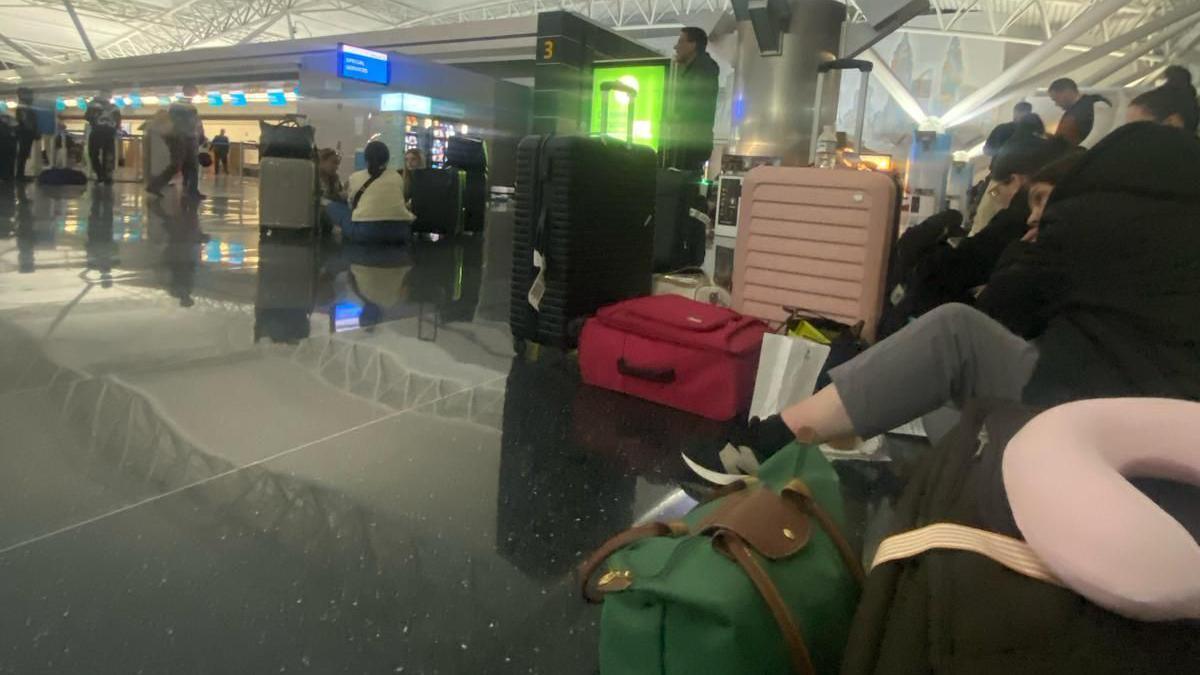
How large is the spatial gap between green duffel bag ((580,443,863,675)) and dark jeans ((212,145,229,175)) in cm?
2917

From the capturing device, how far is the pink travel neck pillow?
0.67m

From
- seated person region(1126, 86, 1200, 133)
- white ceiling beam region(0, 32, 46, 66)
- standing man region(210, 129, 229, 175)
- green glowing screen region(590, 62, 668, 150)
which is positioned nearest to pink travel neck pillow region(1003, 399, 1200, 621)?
seated person region(1126, 86, 1200, 133)

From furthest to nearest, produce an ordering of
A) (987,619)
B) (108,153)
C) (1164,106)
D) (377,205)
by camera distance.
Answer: (108,153)
(377,205)
(1164,106)
(987,619)

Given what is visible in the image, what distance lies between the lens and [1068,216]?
1665 mm

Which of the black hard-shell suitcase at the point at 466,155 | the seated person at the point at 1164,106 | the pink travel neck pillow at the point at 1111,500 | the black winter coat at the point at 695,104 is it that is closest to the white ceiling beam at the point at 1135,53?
the black hard-shell suitcase at the point at 466,155

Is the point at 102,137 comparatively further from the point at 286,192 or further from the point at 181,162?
the point at 286,192

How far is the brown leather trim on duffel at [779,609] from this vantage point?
0.95m

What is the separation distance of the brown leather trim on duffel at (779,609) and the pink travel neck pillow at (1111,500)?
0.30 m

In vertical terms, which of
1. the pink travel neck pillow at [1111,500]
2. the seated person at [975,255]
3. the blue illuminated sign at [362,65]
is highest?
the blue illuminated sign at [362,65]

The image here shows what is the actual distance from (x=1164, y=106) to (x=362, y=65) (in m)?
13.1

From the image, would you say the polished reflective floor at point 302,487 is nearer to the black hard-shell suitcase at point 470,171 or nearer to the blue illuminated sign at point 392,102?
the black hard-shell suitcase at point 470,171

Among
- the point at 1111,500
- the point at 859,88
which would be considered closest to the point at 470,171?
the point at 859,88

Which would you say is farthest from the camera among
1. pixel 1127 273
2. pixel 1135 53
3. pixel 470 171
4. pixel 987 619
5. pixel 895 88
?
pixel 895 88

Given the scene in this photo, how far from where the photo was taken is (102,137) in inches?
599
